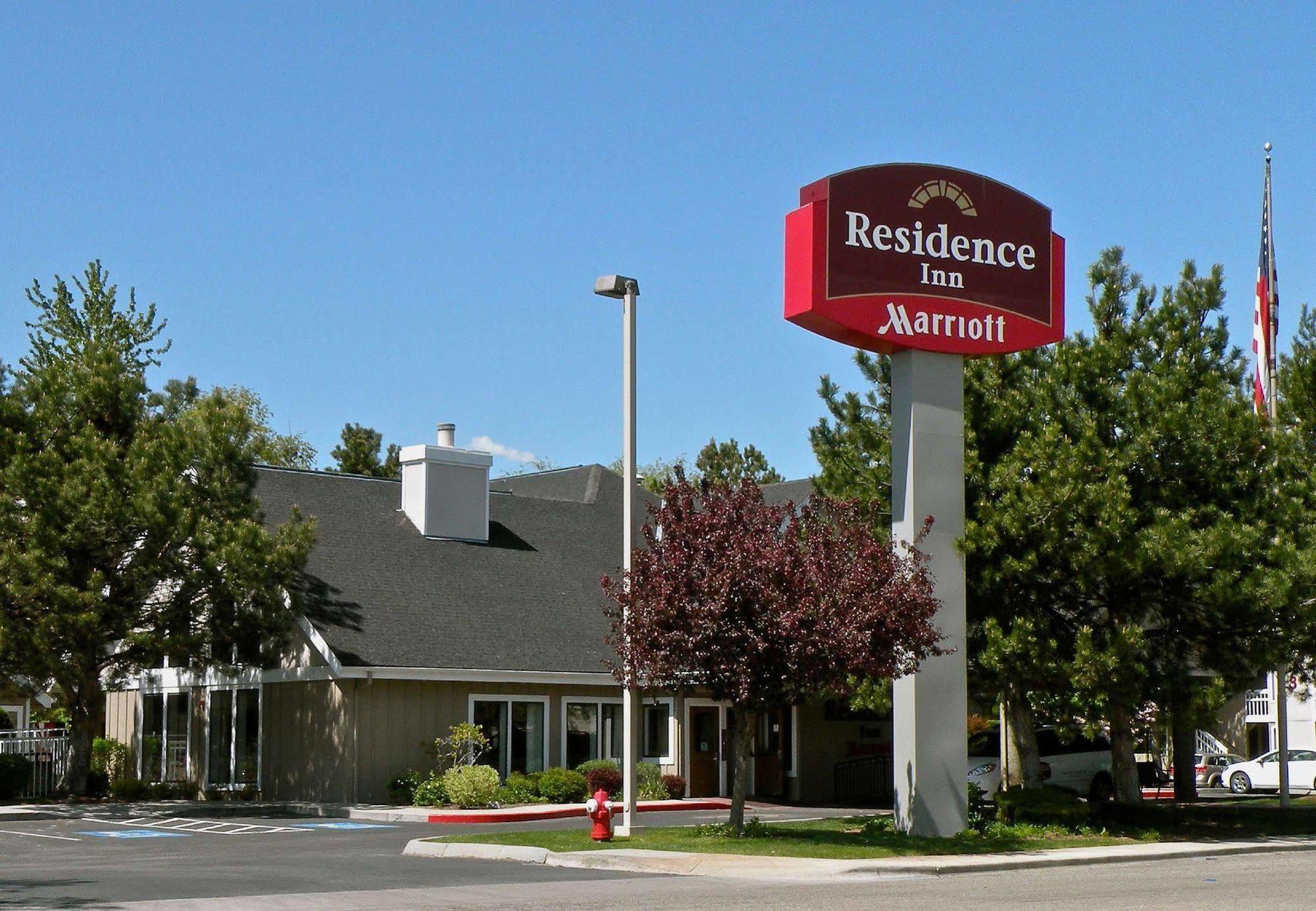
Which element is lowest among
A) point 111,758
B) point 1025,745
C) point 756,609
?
point 111,758

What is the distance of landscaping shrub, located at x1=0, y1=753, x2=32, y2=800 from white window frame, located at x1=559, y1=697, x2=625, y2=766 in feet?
35.4

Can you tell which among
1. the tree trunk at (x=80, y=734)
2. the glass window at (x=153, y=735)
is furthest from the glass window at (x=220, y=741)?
the tree trunk at (x=80, y=734)

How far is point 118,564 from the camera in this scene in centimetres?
2978

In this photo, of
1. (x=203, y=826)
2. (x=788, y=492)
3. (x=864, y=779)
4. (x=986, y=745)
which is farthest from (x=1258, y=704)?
(x=203, y=826)

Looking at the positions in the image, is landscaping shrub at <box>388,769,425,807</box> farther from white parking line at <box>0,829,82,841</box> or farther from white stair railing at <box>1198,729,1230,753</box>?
white stair railing at <box>1198,729,1230,753</box>

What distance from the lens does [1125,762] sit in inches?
1096

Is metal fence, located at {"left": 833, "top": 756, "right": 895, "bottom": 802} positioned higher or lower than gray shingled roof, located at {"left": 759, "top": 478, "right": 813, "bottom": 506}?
lower

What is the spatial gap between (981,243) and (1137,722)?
26.9 ft

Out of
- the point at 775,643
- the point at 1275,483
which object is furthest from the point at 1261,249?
the point at 775,643

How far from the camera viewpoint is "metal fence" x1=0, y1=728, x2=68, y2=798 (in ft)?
108

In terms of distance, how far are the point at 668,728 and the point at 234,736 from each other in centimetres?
901

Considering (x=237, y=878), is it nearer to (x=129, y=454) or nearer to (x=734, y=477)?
(x=129, y=454)

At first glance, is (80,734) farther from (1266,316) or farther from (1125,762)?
(1266,316)

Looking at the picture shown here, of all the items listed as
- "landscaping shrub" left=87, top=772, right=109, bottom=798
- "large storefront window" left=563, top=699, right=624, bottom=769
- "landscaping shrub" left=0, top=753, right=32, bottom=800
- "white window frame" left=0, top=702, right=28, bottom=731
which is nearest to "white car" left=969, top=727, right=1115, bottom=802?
"large storefront window" left=563, top=699, right=624, bottom=769
